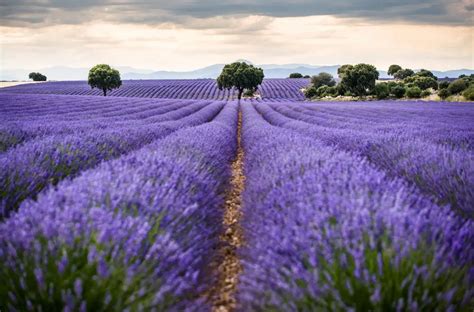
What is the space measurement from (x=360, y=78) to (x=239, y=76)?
39.3 feet

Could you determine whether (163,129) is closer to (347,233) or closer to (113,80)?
(347,233)

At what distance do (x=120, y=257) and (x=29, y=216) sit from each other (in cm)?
47

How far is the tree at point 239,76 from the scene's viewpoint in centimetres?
3647

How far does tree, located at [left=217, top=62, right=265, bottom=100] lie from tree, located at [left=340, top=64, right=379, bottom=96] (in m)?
9.06

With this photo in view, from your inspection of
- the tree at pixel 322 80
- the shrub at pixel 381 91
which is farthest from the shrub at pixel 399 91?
the tree at pixel 322 80

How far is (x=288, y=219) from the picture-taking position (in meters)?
1.91

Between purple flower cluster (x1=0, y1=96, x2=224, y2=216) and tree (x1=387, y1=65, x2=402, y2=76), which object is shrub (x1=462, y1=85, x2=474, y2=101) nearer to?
purple flower cluster (x1=0, y1=96, x2=224, y2=216)

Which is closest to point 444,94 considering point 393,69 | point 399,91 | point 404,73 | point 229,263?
point 399,91

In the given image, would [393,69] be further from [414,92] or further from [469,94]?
[469,94]

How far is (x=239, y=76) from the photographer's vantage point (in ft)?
119

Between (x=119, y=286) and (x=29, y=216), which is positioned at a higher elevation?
(x=29, y=216)

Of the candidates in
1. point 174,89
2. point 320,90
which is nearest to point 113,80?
point 174,89

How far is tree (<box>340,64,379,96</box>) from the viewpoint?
3947 cm

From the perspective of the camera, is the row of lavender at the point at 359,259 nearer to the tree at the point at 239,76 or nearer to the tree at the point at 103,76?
the tree at the point at 239,76
